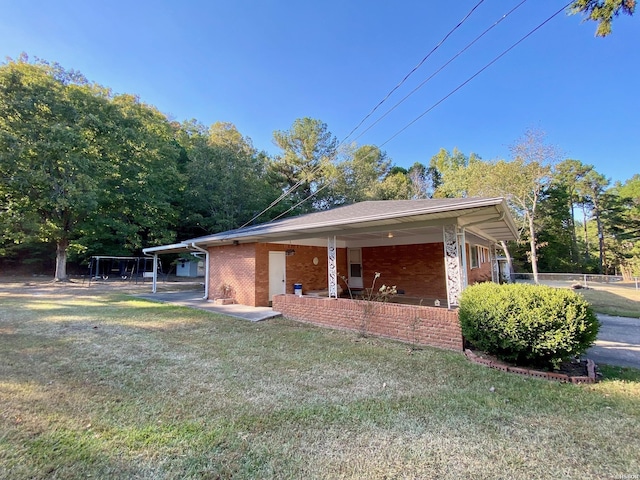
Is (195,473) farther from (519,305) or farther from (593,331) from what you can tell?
(593,331)

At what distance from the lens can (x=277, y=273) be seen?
10.6 metres

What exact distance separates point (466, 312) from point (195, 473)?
4398 mm

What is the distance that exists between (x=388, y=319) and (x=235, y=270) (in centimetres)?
655

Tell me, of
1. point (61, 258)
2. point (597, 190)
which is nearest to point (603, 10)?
point (61, 258)

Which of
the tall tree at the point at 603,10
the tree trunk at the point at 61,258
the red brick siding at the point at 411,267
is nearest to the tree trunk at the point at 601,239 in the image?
the red brick siding at the point at 411,267

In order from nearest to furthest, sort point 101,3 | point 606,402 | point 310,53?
1. point 606,402
2. point 101,3
3. point 310,53

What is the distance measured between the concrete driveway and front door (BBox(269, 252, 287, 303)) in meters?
8.35

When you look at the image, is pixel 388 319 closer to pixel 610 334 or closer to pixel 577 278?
pixel 610 334

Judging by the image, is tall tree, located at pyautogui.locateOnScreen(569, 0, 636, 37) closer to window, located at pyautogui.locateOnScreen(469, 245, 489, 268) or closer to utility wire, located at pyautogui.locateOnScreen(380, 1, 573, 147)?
utility wire, located at pyautogui.locateOnScreen(380, 1, 573, 147)

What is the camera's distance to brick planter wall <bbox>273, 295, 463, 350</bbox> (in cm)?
554

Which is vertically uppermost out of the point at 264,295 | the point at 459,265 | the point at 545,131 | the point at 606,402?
the point at 545,131

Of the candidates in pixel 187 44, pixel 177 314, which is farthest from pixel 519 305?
pixel 187 44

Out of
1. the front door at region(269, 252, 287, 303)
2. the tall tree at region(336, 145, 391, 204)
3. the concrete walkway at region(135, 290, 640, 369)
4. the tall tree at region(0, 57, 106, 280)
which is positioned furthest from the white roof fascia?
the tall tree at region(336, 145, 391, 204)

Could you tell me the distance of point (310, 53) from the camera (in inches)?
430
